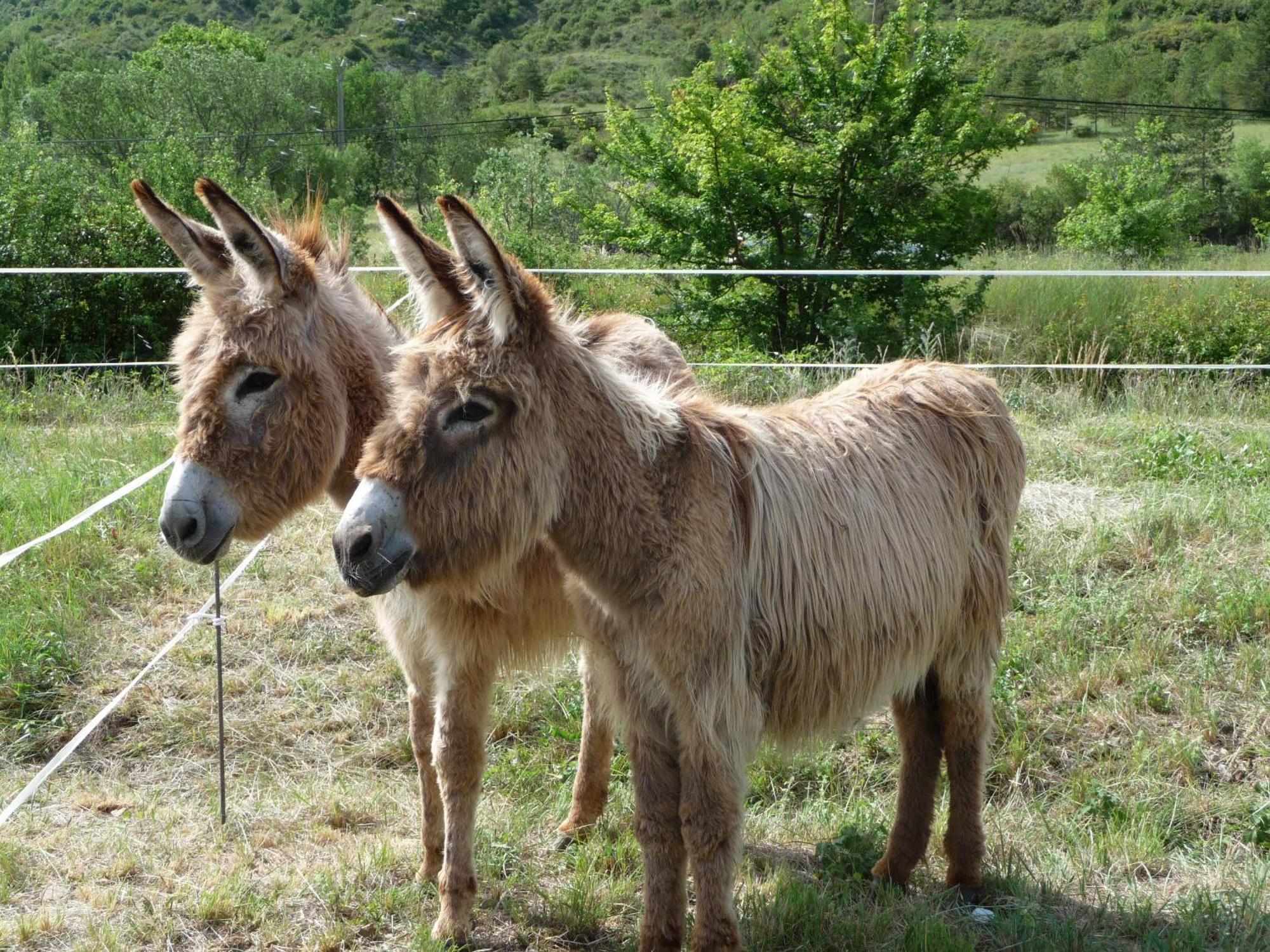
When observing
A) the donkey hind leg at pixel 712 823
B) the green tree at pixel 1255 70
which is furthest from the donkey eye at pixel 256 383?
the green tree at pixel 1255 70

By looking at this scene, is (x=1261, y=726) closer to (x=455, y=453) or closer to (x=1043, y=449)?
(x=1043, y=449)

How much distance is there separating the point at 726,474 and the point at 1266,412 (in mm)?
6900

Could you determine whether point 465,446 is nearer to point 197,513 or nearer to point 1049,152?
point 197,513

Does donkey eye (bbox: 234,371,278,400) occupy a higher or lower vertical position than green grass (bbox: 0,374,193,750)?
higher

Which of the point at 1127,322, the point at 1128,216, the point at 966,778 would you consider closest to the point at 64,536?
the point at 966,778

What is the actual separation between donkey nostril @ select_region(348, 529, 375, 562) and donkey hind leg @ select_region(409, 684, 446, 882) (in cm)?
134

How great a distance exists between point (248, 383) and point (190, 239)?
1.64ft

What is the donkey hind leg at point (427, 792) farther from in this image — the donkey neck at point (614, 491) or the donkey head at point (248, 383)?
the donkey neck at point (614, 491)

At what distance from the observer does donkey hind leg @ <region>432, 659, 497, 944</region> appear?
336 cm

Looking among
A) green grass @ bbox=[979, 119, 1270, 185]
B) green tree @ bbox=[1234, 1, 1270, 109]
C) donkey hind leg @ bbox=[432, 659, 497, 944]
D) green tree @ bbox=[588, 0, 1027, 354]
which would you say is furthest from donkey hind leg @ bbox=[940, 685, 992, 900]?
green tree @ bbox=[1234, 1, 1270, 109]

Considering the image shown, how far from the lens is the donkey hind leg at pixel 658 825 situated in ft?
9.74

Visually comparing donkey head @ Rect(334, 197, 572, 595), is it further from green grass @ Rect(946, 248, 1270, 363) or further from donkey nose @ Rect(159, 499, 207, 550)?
green grass @ Rect(946, 248, 1270, 363)

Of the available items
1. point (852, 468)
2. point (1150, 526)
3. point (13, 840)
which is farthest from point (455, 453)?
point (1150, 526)

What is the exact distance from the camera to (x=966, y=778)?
3488 millimetres
